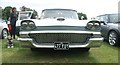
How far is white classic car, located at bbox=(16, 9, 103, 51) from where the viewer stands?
5012 millimetres

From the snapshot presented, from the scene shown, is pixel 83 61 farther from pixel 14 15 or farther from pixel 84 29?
pixel 14 15

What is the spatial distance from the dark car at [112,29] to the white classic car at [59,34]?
2.58 meters

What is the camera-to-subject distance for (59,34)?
504 cm

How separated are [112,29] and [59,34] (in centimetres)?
356

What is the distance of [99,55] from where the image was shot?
5.92m

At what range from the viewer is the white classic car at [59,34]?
16.4 ft

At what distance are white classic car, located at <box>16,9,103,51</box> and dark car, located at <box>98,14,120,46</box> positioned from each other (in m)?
2.58

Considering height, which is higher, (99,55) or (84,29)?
(84,29)

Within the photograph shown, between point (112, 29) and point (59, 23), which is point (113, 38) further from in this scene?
point (59, 23)

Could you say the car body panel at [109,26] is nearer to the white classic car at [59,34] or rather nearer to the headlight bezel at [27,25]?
the white classic car at [59,34]

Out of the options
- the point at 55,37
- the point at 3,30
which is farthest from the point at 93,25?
the point at 3,30

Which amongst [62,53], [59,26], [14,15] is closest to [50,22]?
[59,26]

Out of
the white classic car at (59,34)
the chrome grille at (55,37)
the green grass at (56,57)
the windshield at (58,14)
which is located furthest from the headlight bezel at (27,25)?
the windshield at (58,14)

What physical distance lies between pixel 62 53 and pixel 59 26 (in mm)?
1068
